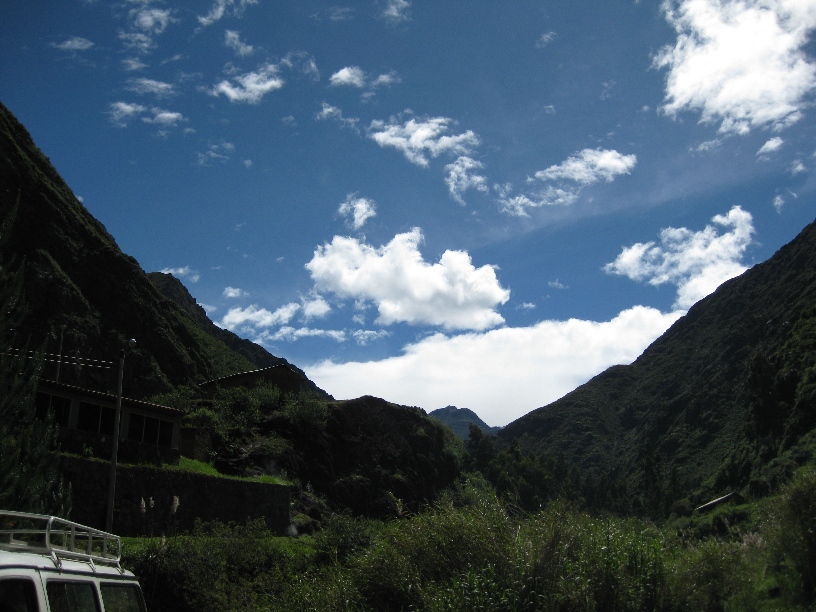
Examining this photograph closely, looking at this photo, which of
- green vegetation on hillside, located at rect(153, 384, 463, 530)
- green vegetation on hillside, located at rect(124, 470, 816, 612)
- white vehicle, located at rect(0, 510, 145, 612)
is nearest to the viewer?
white vehicle, located at rect(0, 510, 145, 612)

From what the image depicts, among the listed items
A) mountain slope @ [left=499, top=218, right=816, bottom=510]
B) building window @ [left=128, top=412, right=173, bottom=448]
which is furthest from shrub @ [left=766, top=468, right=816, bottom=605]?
mountain slope @ [left=499, top=218, right=816, bottom=510]

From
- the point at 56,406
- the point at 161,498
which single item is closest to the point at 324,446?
the point at 161,498

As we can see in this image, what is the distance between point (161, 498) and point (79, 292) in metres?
29.0

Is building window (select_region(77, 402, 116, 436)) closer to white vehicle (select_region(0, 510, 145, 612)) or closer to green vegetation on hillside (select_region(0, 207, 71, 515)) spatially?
green vegetation on hillside (select_region(0, 207, 71, 515))

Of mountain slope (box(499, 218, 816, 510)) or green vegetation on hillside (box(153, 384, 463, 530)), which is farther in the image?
mountain slope (box(499, 218, 816, 510))

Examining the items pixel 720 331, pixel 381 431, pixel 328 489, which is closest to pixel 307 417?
pixel 328 489

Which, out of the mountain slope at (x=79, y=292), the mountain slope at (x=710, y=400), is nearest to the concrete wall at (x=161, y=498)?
the mountain slope at (x=79, y=292)

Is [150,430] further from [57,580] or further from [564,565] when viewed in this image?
[57,580]

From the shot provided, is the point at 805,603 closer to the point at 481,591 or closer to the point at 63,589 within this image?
the point at 481,591

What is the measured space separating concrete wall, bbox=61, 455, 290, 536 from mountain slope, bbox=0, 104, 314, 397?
59.5 ft

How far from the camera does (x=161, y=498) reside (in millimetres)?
27250

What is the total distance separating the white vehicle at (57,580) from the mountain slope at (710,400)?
5077cm

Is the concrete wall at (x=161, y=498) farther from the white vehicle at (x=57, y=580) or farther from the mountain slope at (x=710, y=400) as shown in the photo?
the mountain slope at (x=710, y=400)

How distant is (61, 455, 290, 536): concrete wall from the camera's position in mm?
24312
